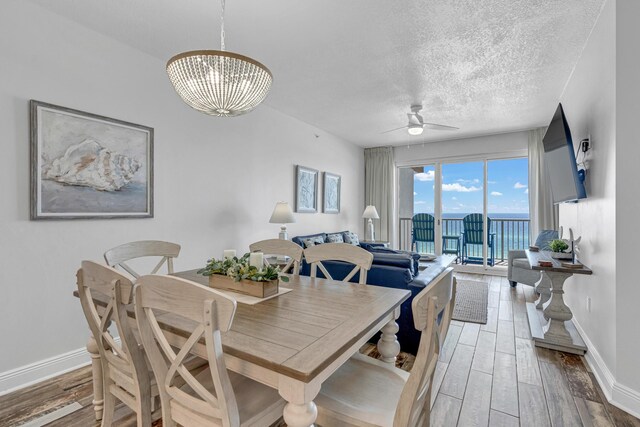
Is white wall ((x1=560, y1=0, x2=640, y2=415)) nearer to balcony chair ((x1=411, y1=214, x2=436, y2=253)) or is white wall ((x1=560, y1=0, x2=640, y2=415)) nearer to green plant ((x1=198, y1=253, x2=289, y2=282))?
green plant ((x1=198, y1=253, x2=289, y2=282))

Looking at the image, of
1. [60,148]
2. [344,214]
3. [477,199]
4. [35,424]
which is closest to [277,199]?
[344,214]

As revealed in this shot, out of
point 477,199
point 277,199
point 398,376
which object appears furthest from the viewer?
point 477,199

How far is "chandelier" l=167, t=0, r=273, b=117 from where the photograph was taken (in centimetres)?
152

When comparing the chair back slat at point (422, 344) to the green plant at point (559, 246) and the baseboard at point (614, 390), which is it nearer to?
the baseboard at point (614, 390)

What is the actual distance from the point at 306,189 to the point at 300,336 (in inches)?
159

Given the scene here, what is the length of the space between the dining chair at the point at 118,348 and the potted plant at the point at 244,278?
0.51 meters

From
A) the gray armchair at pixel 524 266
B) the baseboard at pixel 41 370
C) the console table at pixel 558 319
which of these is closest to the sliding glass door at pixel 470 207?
the gray armchair at pixel 524 266

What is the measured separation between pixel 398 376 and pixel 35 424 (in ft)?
6.78

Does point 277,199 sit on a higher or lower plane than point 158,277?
higher

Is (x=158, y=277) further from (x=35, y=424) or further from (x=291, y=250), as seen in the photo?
(x=35, y=424)

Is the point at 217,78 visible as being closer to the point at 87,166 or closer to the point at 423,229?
the point at 87,166

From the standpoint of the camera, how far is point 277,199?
14.8 feet

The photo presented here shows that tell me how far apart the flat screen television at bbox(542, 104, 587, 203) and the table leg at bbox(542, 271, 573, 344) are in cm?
73

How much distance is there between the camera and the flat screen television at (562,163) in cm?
259
